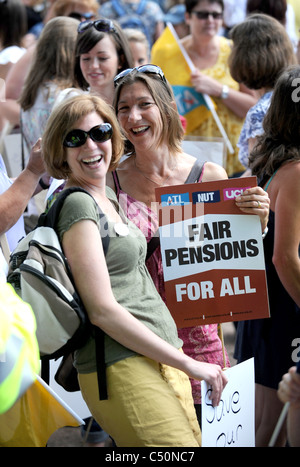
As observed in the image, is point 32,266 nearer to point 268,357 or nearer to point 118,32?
point 268,357

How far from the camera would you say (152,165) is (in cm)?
297

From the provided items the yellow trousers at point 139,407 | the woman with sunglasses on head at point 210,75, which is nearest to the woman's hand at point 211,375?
the yellow trousers at point 139,407

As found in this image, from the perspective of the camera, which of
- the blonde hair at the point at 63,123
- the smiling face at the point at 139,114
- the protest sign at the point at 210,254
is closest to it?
the blonde hair at the point at 63,123

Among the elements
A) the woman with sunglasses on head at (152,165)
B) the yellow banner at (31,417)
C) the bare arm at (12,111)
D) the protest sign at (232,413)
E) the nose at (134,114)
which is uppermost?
the nose at (134,114)

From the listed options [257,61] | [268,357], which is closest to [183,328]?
[268,357]

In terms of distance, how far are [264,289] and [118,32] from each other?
6.69ft

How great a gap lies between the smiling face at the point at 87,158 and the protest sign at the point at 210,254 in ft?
0.88

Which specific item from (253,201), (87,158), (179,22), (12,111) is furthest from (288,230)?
(179,22)

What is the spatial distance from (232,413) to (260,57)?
2.21 metres

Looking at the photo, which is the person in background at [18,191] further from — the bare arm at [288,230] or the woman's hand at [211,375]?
the bare arm at [288,230]

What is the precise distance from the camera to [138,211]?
111 inches

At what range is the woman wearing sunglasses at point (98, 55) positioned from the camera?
154 inches

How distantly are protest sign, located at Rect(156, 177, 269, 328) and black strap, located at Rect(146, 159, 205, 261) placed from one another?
0.47ft

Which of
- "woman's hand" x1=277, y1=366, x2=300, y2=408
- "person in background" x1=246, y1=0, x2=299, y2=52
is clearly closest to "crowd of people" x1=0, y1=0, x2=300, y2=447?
"woman's hand" x1=277, y1=366, x2=300, y2=408
